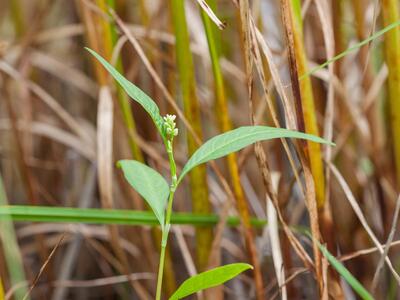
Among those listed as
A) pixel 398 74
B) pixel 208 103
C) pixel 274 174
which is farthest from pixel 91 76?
pixel 398 74

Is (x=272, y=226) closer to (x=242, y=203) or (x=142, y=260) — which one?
(x=242, y=203)

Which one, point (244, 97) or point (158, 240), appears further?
point (244, 97)

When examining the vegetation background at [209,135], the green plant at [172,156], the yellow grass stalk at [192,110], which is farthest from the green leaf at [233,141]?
the yellow grass stalk at [192,110]

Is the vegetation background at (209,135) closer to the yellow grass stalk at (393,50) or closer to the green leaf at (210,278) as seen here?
the yellow grass stalk at (393,50)

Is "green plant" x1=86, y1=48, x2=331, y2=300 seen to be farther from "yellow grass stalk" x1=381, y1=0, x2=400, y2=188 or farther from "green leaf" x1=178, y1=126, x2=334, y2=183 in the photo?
"yellow grass stalk" x1=381, y1=0, x2=400, y2=188

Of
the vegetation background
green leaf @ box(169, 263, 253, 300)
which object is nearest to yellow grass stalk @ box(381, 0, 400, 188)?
the vegetation background

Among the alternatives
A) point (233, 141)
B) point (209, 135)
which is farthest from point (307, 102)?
point (209, 135)

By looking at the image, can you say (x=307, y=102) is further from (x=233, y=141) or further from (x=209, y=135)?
(x=209, y=135)

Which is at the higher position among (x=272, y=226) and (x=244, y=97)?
(x=244, y=97)
